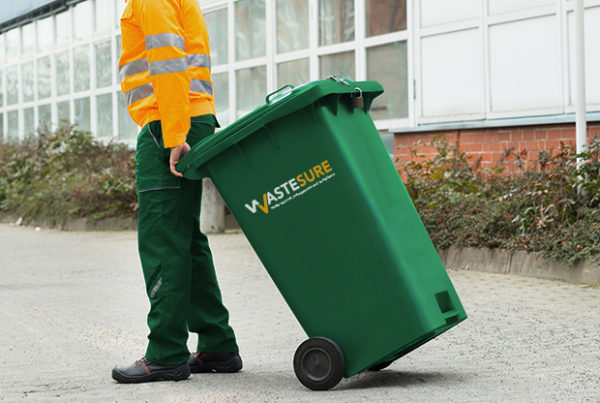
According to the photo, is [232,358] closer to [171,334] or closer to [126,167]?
[171,334]

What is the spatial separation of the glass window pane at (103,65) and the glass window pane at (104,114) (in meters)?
0.32

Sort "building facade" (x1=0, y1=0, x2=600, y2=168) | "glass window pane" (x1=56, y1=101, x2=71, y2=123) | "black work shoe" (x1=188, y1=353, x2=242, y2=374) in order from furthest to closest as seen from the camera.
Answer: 1. "glass window pane" (x1=56, y1=101, x2=71, y2=123)
2. "building facade" (x1=0, y1=0, x2=600, y2=168)
3. "black work shoe" (x1=188, y1=353, x2=242, y2=374)

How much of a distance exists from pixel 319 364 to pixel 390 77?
843 cm

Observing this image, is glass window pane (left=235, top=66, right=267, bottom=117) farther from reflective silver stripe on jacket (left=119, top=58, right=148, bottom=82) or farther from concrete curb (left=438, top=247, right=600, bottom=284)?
reflective silver stripe on jacket (left=119, top=58, right=148, bottom=82)

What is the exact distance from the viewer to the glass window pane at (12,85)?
24.2 meters

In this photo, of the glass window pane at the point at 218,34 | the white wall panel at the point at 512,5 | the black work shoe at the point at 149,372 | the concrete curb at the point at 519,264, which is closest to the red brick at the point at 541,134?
the white wall panel at the point at 512,5

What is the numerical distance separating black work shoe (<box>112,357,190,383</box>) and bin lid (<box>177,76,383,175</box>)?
86cm

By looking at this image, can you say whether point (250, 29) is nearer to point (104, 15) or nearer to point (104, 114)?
point (104, 114)

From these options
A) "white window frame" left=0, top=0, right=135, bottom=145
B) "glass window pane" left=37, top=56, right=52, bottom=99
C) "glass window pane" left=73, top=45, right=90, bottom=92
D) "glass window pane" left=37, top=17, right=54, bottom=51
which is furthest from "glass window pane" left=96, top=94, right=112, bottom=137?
"glass window pane" left=37, top=17, right=54, bottom=51

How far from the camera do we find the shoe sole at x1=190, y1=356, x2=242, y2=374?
4.16m

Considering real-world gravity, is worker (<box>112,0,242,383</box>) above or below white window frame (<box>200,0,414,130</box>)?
below

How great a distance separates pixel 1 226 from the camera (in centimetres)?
1592

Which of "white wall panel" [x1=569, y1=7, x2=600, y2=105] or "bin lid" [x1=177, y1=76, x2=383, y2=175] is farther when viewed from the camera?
"white wall panel" [x1=569, y1=7, x2=600, y2=105]

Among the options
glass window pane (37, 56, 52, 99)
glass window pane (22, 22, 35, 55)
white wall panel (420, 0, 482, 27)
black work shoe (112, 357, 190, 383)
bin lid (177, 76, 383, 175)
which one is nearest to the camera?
bin lid (177, 76, 383, 175)
